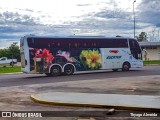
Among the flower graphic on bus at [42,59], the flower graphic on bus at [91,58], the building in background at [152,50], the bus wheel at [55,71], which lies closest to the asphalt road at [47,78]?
the flower graphic on bus at [42,59]

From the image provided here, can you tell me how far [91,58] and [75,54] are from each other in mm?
1843

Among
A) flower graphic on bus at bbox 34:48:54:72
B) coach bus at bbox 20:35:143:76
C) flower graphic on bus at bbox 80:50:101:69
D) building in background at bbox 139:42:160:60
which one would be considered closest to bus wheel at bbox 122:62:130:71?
coach bus at bbox 20:35:143:76

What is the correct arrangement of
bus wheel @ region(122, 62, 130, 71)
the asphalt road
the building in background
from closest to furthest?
the asphalt road < bus wheel @ region(122, 62, 130, 71) < the building in background

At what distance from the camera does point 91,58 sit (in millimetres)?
32156

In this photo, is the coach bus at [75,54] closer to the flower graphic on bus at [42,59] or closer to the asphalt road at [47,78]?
the flower graphic on bus at [42,59]

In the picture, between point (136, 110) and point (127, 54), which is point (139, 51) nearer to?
point (127, 54)

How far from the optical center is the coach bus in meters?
28.9

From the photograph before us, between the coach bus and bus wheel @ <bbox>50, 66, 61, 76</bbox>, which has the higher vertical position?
the coach bus

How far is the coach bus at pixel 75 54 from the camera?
28.9 metres

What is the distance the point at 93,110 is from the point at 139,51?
2504 cm

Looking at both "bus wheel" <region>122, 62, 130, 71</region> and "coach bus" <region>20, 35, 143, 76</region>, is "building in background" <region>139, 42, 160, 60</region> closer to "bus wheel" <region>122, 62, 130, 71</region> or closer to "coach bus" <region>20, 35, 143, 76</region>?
"coach bus" <region>20, 35, 143, 76</region>

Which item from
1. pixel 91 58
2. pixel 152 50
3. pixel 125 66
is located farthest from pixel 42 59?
pixel 152 50

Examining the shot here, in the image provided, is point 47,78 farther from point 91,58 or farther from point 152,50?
point 152,50

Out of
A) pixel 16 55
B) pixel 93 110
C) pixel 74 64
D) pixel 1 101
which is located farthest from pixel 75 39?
pixel 16 55
